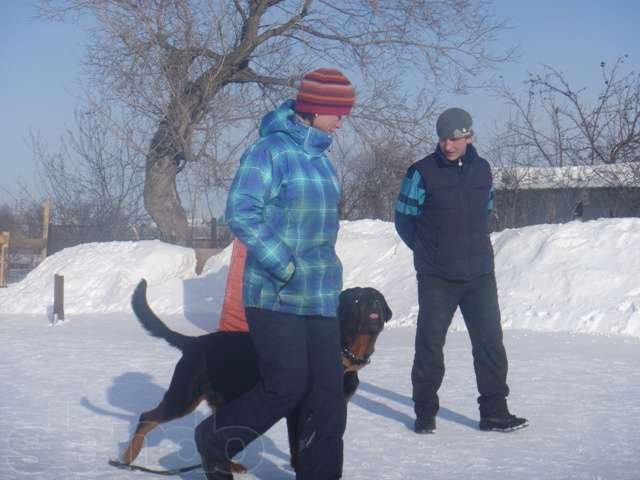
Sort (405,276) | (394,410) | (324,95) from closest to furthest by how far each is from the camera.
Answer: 1. (324,95)
2. (394,410)
3. (405,276)

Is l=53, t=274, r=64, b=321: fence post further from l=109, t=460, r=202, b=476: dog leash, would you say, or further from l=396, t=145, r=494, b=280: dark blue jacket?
l=109, t=460, r=202, b=476: dog leash

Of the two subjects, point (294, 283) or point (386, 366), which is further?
point (386, 366)

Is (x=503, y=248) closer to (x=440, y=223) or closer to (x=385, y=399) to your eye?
(x=385, y=399)

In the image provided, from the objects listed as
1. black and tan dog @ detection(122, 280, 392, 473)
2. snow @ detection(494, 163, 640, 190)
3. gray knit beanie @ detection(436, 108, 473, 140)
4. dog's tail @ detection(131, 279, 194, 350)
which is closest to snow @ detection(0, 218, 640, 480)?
black and tan dog @ detection(122, 280, 392, 473)

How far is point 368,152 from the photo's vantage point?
776 inches

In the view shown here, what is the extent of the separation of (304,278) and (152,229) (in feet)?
58.8

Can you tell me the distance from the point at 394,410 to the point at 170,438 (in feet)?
4.87

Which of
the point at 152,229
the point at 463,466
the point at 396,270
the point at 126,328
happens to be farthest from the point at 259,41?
the point at 463,466

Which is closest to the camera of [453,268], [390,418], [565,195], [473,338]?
[453,268]

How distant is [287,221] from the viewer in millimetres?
3244

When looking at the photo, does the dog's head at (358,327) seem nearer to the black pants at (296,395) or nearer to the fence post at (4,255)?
the black pants at (296,395)

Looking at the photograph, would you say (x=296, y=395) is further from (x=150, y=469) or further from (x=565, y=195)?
(x=565, y=195)

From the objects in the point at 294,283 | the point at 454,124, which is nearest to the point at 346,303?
the point at 294,283

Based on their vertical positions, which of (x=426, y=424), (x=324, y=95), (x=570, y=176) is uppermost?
(x=570, y=176)
